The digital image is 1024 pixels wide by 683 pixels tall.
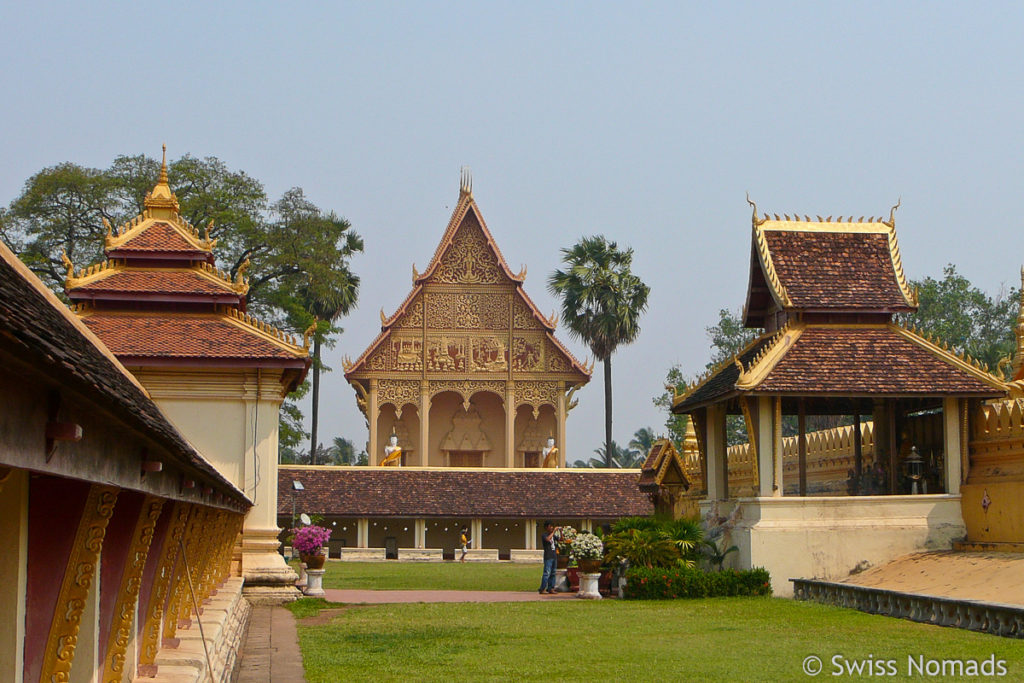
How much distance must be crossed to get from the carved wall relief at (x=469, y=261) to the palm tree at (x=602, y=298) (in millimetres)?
4034

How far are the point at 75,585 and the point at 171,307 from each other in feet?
57.9

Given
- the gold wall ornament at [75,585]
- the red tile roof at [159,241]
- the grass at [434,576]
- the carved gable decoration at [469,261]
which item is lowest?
the grass at [434,576]

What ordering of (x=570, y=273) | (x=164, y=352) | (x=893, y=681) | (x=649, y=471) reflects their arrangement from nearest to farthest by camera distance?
(x=893, y=681) < (x=164, y=352) < (x=649, y=471) < (x=570, y=273)

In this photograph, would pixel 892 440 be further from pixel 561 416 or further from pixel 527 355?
pixel 527 355

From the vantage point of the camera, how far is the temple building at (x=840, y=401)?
20.2 metres

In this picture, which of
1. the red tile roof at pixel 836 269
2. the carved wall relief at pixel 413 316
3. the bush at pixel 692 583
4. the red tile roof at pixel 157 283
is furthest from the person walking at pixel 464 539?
the red tile roof at pixel 836 269

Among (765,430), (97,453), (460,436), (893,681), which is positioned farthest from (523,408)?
(97,453)

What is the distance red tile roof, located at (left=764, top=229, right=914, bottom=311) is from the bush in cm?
451

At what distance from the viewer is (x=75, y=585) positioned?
5238 mm

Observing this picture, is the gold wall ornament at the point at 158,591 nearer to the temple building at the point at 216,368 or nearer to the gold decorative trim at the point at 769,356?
the temple building at the point at 216,368

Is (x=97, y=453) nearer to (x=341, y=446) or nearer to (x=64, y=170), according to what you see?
(x=64, y=170)

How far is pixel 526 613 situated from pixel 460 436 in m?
34.0

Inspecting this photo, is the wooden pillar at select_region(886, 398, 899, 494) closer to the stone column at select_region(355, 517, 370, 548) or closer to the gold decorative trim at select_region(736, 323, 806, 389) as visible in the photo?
the gold decorative trim at select_region(736, 323, 806, 389)

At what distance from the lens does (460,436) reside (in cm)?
5278
